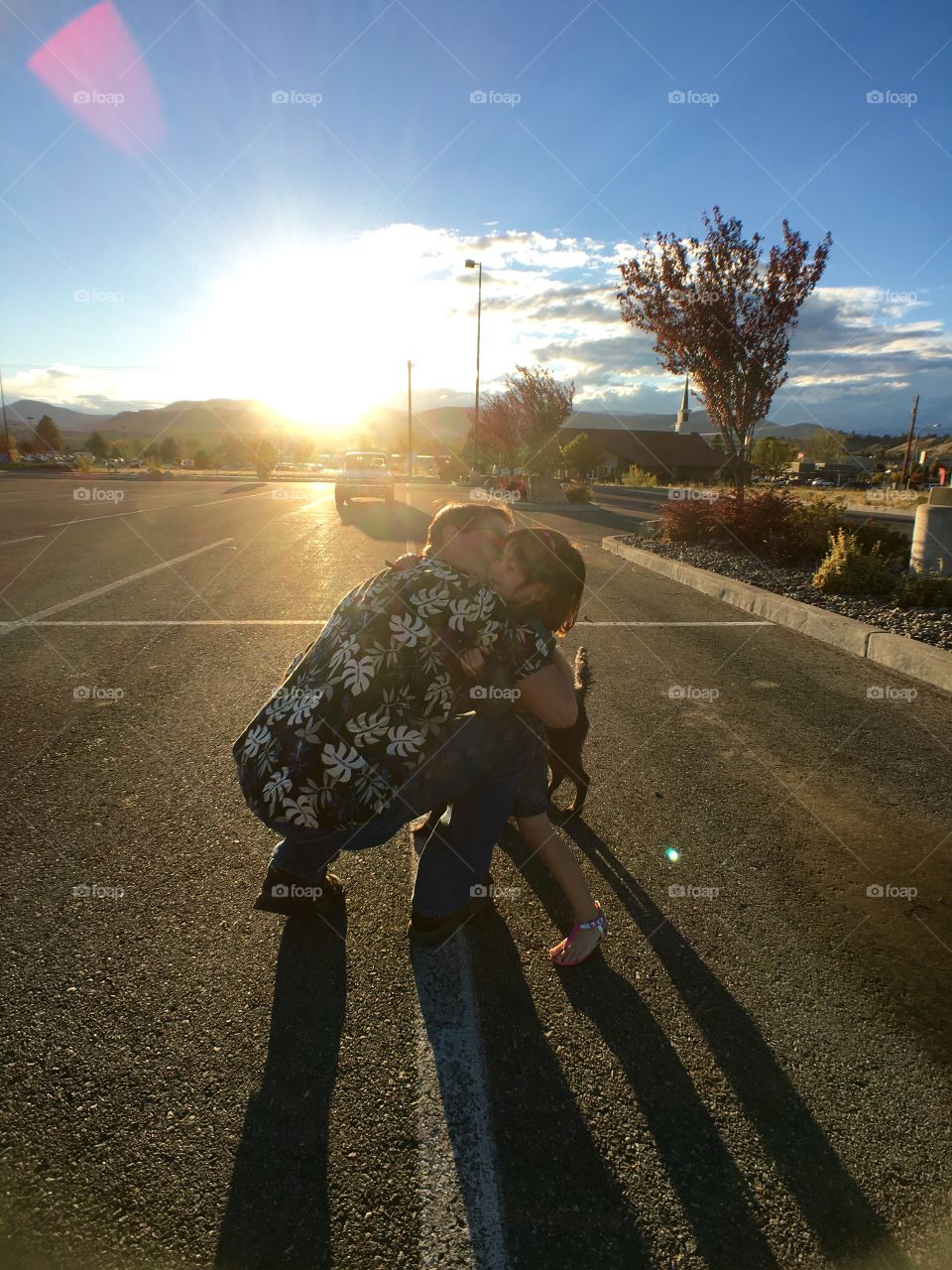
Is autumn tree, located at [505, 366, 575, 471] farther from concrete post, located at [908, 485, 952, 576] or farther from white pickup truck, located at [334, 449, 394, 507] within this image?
concrete post, located at [908, 485, 952, 576]

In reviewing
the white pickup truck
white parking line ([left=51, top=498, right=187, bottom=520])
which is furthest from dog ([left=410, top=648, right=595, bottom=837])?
the white pickup truck

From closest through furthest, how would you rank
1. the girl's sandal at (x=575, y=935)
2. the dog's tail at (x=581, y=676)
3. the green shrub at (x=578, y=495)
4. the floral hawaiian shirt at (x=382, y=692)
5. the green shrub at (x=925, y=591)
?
the floral hawaiian shirt at (x=382, y=692) → the girl's sandal at (x=575, y=935) → the dog's tail at (x=581, y=676) → the green shrub at (x=925, y=591) → the green shrub at (x=578, y=495)

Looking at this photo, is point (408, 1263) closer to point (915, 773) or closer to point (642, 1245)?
point (642, 1245)

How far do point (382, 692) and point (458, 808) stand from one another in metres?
0.61

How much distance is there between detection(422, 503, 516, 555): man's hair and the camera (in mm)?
2785

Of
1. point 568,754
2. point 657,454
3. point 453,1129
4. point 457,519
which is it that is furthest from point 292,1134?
point 657,454

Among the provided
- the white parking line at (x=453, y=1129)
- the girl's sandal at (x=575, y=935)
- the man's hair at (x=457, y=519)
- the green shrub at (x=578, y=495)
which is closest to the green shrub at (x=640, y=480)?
the green shrub at (x=578, y=495)

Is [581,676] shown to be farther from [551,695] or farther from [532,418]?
[532,418]

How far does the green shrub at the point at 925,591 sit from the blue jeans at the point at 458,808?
6.78 meters

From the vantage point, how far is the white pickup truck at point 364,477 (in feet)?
81.7

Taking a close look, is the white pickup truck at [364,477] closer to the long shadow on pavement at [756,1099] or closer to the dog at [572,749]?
the dog at [572,749]

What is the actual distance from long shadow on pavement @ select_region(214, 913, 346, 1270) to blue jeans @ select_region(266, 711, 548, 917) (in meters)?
0.35

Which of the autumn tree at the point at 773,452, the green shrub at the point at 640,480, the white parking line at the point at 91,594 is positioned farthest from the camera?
the autumn tree at the point at 773,452

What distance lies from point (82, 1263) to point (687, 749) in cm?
382
